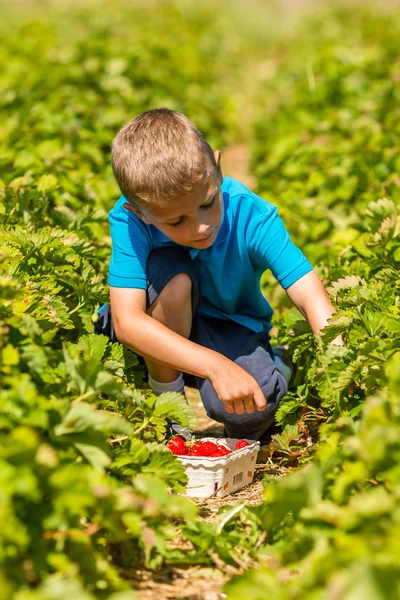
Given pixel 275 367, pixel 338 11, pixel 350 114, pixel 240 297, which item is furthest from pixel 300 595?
pixel 338 11

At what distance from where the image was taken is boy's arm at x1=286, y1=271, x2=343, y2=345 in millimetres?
2928

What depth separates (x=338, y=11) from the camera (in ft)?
61.9

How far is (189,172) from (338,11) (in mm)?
17654

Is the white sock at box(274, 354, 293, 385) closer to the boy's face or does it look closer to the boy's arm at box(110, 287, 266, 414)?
the boy's arm at box(110, 287, 266, 414)

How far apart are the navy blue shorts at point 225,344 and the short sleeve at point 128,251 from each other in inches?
2.4

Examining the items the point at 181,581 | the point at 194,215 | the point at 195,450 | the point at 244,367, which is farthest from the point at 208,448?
the point at 194,215

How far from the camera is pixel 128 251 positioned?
10.00ft

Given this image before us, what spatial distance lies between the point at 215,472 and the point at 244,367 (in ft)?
1.96

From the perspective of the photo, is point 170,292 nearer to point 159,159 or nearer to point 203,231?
point 203,231

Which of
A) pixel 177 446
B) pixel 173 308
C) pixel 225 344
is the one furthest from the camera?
pixel 225 344

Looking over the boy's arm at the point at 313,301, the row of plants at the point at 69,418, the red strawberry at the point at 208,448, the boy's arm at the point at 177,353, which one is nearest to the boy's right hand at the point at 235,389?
the boy's arm at the point at 177,353

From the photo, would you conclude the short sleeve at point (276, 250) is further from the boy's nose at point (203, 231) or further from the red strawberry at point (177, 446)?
the red strawberry at point (177, 446)

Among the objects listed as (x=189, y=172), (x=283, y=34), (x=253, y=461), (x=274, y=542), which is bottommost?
(x=283, y=34)

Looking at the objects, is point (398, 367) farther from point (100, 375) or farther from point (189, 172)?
point (189, 172)
